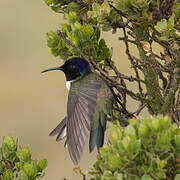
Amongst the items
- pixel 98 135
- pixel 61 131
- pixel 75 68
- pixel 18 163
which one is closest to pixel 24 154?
pixel 18 163

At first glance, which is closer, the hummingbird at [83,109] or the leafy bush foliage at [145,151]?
the leafy bush foliage at [145,151]

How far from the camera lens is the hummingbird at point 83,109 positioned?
5400mm

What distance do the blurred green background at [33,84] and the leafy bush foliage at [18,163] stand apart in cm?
1050

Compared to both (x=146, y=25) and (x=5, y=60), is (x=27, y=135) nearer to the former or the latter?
(x=5, y=60)

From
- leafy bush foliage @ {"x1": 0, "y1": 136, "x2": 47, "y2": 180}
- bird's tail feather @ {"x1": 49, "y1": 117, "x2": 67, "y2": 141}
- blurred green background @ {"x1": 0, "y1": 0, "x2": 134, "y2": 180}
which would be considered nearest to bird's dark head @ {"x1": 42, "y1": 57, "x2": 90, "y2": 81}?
bird's tail feather @ {"x1": 49, "y1": 117, "x2": 67, "y2": 141}

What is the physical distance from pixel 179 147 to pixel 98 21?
3.94 ft

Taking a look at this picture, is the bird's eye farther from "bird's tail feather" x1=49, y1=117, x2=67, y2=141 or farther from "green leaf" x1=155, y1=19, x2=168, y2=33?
"green leaf" x1=155, y1=19, x2=168, y2=33

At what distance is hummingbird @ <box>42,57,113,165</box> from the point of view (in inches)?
213

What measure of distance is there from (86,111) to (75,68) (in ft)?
1.33

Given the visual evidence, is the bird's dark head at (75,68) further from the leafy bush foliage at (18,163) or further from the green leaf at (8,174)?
the green leaf at (8,174)

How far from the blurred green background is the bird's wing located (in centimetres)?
931

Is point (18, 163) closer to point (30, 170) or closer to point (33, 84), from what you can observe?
point (30, 170)

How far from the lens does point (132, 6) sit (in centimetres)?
451

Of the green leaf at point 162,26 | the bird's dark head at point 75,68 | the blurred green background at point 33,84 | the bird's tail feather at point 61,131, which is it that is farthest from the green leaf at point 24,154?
the blurred green background at point 33,84
